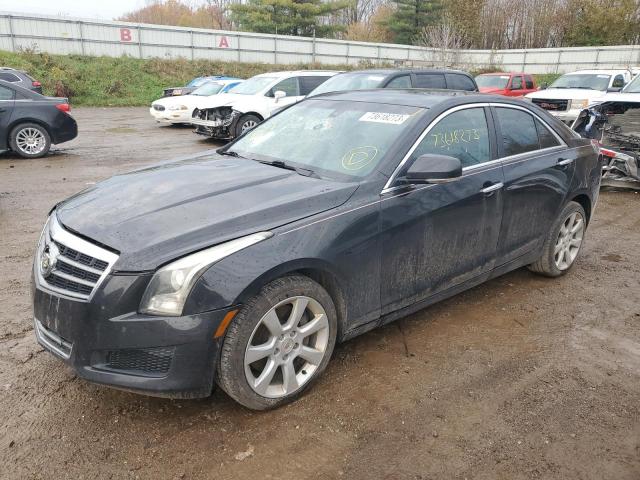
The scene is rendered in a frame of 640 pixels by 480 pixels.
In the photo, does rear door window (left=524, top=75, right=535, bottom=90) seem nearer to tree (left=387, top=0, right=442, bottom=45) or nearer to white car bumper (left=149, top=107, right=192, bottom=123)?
white car bumper (left=149, top=107, right=192, bottom=123)

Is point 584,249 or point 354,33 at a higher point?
point 354,33

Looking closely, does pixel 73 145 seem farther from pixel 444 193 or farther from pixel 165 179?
pixel 444 193

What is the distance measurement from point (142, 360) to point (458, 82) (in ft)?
34.8

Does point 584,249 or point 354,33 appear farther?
point 354,33

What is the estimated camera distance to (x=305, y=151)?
3729 millimetres

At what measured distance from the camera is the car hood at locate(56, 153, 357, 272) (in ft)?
8.53

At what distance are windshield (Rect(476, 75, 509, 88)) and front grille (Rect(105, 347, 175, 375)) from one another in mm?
17730

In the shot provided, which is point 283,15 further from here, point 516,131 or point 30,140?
point 516,131

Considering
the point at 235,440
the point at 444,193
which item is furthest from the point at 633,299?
the point at 235,440

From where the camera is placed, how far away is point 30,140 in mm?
11055

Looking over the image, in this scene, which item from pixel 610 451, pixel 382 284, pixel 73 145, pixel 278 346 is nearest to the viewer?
pixel 610 451

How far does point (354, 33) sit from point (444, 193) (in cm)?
5659

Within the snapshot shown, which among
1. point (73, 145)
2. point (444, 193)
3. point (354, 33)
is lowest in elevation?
point (73, 145)

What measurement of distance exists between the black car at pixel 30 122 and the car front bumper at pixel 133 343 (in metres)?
9.66
